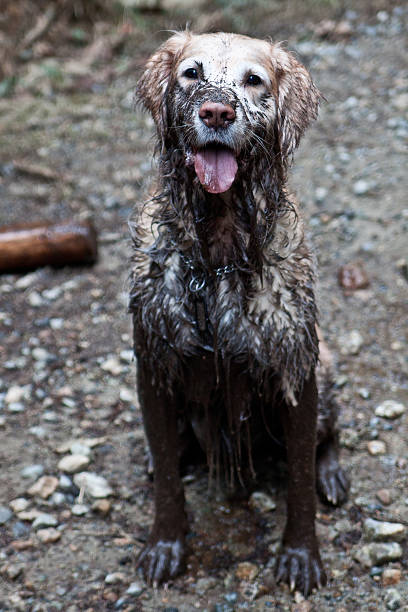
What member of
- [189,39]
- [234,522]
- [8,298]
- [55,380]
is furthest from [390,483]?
[8,298]

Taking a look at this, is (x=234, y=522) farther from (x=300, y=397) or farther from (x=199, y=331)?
(x=199, y=331)

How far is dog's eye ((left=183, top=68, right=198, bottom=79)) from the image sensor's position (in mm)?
2777

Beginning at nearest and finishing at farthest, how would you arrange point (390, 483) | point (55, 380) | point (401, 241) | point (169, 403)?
point (169, 403), point (390, 483), point (55, 380), point (401, 241)

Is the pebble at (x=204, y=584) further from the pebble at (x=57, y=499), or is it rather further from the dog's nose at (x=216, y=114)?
the dog's nose at (x=216, y=114)

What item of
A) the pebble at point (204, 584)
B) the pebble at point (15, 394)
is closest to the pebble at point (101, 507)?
the pebble at point (204, 584)

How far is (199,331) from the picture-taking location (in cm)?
299

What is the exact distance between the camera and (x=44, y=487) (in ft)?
12.4

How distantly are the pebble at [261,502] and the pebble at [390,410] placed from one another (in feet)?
2.83

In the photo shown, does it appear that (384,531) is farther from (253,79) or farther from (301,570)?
(253,79)

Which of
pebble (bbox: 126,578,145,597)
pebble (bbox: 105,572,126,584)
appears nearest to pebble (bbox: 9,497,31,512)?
pebble (bbox: 105,572,126,584)

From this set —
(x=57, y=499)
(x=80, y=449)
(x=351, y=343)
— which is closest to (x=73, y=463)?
(x=80, y=449)

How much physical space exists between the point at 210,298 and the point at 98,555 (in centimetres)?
136

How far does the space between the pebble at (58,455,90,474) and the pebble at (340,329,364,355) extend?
1708mm

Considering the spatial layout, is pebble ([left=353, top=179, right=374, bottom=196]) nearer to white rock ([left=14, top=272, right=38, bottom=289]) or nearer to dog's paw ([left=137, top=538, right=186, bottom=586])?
white rock ([left=14, top=272, right=38, bottom=289])
